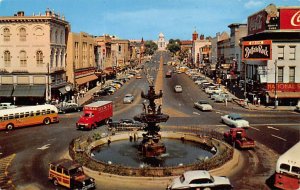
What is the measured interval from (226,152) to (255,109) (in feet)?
109

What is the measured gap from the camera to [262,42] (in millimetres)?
65438

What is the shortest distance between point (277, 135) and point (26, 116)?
101 feet

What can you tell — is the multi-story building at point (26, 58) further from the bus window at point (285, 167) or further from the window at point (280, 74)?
the bus window at point (285, 167)

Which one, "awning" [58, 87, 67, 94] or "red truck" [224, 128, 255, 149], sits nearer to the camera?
"red truck" [224, 128, 255, 149]

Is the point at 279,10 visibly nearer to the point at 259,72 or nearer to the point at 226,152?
the point at 259,72

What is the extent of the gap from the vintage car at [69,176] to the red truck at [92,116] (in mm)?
18773

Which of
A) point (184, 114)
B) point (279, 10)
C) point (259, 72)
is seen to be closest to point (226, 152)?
point (184, 114)

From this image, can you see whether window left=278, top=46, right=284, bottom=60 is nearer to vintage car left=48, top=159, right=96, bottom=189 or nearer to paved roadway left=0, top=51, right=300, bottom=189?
paved roadway left=0, top=51, right=300, bottom=189

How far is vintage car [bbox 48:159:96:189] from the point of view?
25141 mm

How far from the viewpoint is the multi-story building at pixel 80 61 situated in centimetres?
8125

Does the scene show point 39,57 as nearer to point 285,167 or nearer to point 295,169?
point 285,167

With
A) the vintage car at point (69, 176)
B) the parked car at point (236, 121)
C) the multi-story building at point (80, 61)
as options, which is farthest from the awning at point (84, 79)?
the vintage car at point (69, 176)

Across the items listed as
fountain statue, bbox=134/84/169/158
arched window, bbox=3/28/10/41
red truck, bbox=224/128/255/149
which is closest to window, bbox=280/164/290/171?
red truck, bbox=224/128/255/149

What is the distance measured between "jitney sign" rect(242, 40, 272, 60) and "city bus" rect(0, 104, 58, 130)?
36.8m
